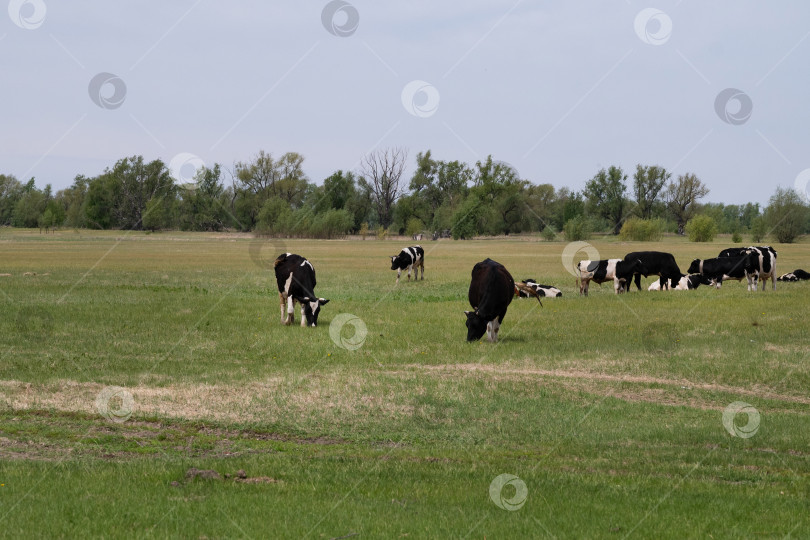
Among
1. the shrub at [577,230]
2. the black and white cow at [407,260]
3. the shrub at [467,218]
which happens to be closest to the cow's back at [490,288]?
the black and white cow at [407,260]

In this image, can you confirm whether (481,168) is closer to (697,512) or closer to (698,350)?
(698,350)

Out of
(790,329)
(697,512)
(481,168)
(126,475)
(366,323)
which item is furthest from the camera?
(481,168)

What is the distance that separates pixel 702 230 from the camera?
121938 mm

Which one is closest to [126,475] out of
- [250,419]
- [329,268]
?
[250,419]

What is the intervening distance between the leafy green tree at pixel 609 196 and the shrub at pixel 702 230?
69.5 ft

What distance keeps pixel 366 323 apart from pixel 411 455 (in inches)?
578

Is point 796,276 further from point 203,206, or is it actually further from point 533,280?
point 203,206

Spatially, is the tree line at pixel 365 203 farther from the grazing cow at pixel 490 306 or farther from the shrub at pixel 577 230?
the grazing cow at pixel 490 306

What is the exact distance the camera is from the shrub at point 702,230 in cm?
12169

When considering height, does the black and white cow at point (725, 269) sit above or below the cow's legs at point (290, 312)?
above

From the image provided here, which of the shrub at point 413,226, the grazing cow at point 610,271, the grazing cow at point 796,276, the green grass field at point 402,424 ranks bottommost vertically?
→ the green grass field at point 402,424

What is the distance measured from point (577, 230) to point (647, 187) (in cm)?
3012

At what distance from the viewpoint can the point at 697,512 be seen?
8.14 meters

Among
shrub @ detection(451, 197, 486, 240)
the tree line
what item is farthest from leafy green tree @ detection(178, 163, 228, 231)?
shrub @ detection(451, 197, 486, 240)
